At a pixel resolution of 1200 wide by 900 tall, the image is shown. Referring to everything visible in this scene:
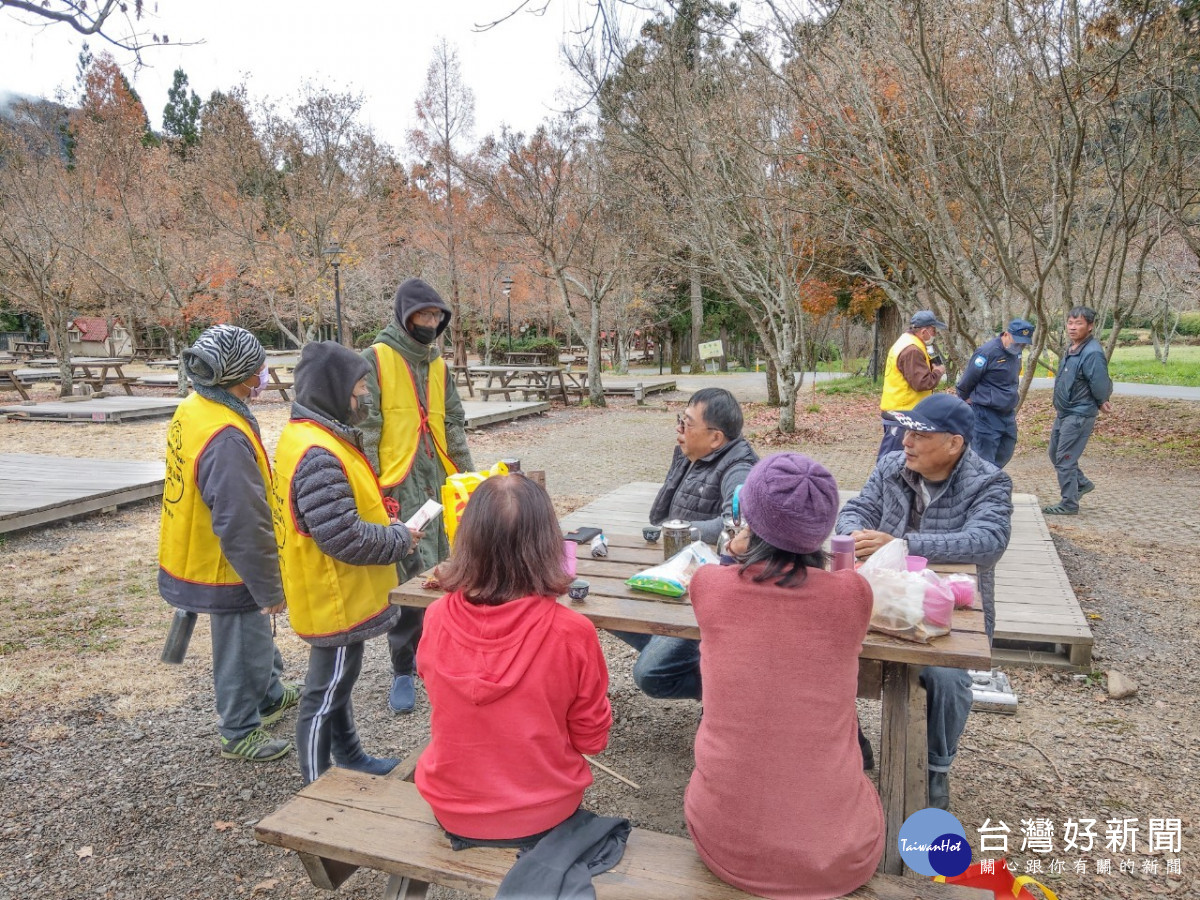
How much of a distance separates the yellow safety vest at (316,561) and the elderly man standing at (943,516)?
1.70 meters

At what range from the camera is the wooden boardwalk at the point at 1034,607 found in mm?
3861

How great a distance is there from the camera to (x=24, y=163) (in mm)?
17859

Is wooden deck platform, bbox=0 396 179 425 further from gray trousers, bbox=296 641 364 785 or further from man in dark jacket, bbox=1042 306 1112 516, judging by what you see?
man in dark jacket, bbox=1042 306 1112 516

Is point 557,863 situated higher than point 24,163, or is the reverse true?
point 24,163

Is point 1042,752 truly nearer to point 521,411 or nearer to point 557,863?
point 557,863

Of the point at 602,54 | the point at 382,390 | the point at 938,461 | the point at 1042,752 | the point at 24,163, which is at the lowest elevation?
the point at 1042,752

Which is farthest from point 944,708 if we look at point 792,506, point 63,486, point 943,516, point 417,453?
point 63,486

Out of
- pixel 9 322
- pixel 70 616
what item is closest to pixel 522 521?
pixel 70 616

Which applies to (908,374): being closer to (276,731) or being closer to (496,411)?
(276,731)

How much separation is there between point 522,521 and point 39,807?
2449mm

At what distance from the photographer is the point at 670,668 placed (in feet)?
9.57

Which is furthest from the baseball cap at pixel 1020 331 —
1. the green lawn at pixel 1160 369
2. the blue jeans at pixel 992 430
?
the green lawn at pixel 1160 369

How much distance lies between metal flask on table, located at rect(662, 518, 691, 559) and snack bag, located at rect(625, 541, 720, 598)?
3.2 inches

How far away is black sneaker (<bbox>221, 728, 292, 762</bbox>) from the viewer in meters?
3.21
